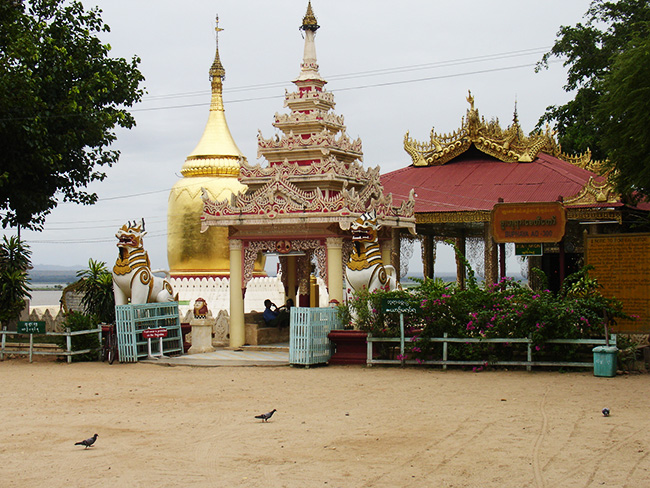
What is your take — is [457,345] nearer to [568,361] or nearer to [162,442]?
[568,361]

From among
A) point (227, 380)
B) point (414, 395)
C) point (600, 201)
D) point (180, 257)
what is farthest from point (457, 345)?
point (180, 257)

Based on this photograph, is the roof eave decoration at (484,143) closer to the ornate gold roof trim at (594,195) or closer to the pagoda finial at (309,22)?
the ornate gold roof trim at (594,195)

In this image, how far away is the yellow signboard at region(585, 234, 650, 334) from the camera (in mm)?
16609

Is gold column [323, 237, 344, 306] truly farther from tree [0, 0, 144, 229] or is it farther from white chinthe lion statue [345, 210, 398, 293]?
tree [0, 0, 144, 229]

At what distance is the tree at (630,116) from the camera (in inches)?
701

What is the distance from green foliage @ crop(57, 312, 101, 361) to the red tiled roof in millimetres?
10490

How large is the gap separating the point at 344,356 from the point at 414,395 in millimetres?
4268

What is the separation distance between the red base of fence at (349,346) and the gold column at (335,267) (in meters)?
2.06

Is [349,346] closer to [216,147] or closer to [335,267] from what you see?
[335,267]

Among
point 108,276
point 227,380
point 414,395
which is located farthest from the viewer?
point 108,276

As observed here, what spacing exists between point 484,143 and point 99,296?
13.0 m

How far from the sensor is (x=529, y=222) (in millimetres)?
17766

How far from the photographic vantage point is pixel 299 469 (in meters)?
8.87

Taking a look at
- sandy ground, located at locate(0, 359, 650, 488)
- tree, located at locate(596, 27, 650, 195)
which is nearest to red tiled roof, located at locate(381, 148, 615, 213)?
tree, located at locate(596, 27, 650, 195)
